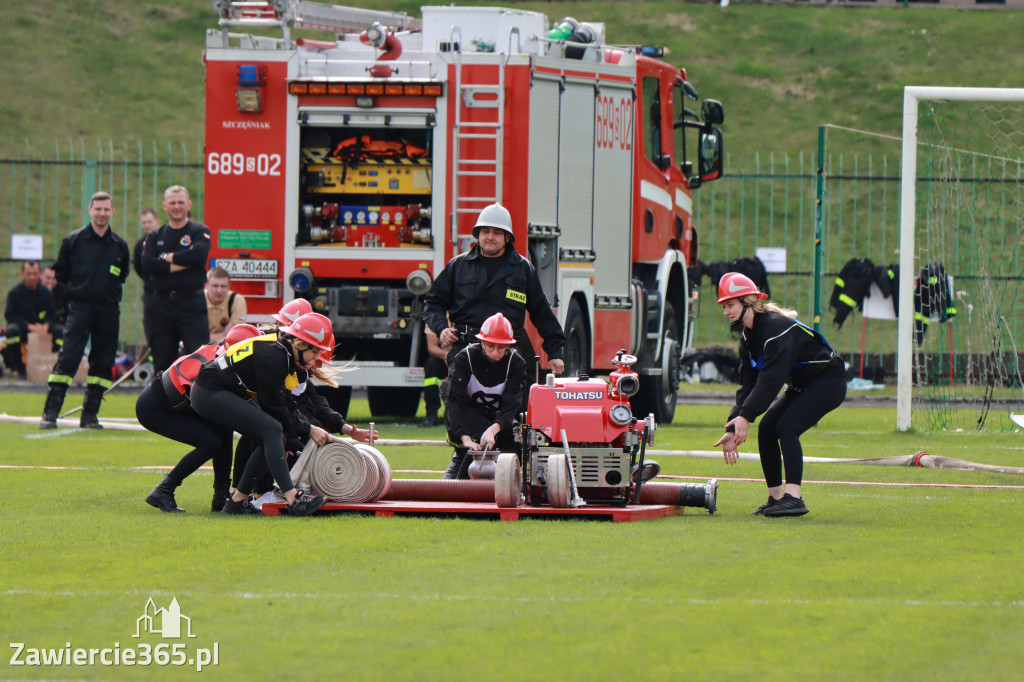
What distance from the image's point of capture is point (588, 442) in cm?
958

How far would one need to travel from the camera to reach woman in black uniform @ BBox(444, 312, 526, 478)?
34.6 ft

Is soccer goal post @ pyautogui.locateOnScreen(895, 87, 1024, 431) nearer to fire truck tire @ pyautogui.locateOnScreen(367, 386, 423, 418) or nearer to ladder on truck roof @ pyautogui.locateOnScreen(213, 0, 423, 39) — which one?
fire truck tire @ pyautogui.locateOnScreen(367, 386, 423, 418)

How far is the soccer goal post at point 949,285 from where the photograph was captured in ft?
56.2

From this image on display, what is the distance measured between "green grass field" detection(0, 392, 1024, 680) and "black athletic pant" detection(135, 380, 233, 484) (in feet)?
1.29

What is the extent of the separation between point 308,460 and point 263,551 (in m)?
1.85

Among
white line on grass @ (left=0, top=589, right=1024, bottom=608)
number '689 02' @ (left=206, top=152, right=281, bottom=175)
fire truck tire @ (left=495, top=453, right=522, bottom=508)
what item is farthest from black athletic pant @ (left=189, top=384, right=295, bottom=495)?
number '689 02' @ (left=206, top=152, right=281, bottom=175)

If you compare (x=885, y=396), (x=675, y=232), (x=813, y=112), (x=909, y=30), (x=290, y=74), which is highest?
(x=909, y=30)

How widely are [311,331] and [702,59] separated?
1379 inches

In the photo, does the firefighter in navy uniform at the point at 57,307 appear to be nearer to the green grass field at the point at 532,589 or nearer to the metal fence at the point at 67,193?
the metal fence at the point at 67,193

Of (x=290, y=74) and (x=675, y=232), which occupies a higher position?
(x=290, y=74)

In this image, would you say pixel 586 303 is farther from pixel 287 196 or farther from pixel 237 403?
pixel 237 403

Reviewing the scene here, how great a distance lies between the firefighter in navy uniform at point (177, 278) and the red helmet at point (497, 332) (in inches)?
202

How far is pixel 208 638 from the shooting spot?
5.74m

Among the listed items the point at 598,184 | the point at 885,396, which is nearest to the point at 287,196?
the point at 598,184
